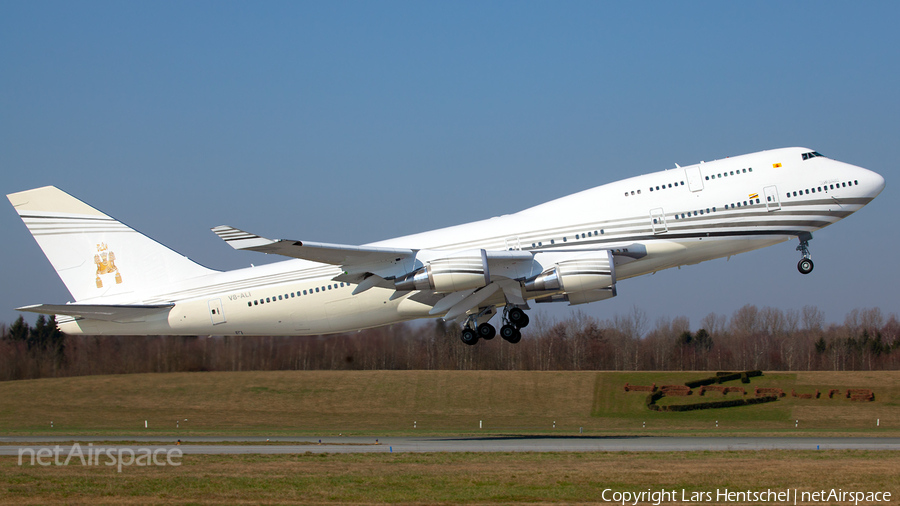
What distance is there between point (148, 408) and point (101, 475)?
41.4m

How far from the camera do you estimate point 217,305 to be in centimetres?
3256

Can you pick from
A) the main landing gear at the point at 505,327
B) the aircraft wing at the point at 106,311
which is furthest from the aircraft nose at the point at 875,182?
the aircraft wing at the point at 106,311

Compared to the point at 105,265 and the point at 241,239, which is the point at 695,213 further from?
the point at 105,265

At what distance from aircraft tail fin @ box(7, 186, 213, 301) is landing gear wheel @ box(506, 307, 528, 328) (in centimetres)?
1348

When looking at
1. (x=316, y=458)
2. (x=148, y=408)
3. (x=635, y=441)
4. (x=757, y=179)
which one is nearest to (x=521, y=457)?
(x=316, y=458)

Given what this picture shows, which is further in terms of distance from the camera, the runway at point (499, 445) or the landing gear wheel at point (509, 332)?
the landing gear wheel at point (509, 332)

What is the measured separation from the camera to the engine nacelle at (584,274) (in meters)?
27.8

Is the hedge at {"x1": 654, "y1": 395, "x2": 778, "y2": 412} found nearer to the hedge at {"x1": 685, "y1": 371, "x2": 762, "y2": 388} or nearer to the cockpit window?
the hedge at {"x1": 685, "y1": 371, "x2": 762, "y2": 388}

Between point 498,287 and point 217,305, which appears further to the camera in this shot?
point 217,305

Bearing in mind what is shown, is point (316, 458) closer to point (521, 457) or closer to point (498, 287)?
point (521, 457)

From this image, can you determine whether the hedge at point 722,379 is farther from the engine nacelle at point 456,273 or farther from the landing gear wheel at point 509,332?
the engine nacelle at point 456,273

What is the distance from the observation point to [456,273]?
90.2 ft

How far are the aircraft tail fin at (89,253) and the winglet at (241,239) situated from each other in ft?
31.3

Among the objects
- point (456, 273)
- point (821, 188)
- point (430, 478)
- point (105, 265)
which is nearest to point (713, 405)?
point (821, 188)
